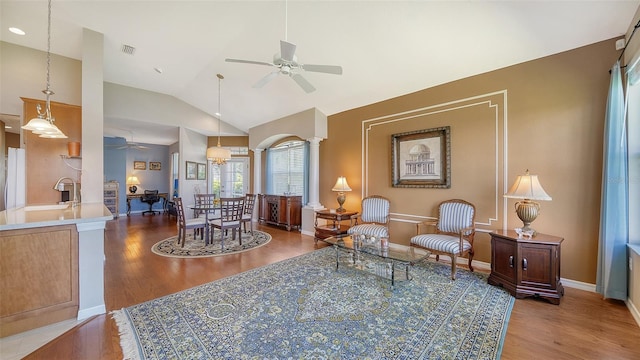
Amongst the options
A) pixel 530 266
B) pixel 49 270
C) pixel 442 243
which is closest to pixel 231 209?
pixel 49 270

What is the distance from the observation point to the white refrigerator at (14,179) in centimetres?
361

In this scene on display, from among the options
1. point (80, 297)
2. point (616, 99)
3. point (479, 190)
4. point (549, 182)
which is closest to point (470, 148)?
point (479, 190)

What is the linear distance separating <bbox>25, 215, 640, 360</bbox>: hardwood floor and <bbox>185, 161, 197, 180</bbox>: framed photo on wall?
3.52 metres

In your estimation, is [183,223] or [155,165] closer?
[183,223]

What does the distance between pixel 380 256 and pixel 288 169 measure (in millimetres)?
4513

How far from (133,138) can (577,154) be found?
11.1 m

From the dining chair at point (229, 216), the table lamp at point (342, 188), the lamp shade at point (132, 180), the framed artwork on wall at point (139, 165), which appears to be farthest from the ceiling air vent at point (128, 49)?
the lamp shade at point (132, 180)

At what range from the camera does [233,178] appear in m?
8.13

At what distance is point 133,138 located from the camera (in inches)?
331

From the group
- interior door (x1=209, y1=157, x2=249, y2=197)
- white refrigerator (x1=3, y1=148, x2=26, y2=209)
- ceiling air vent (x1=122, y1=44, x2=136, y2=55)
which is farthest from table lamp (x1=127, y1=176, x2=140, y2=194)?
ceiling air vent (x1=122, y1=44, x2=136, y2=55)

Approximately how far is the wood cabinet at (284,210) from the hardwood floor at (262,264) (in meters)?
2.04

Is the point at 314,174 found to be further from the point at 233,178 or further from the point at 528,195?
the point at 528,195

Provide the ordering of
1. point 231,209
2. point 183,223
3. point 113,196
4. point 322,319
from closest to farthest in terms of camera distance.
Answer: point 322,319
point 183,223
point 231,209
point 113,196

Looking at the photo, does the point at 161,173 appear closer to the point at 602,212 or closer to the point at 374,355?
the point at 374,355
